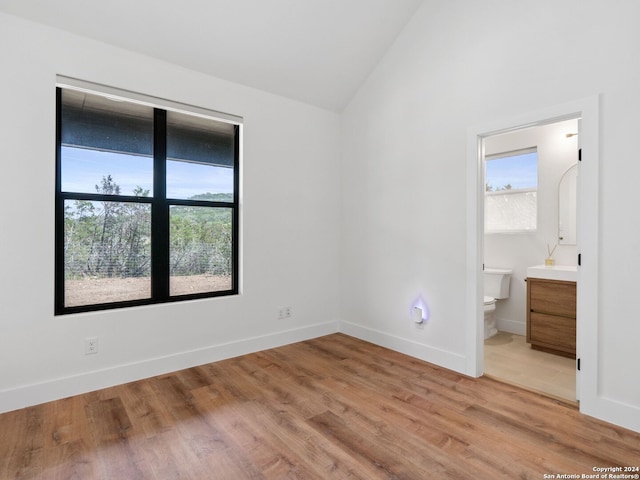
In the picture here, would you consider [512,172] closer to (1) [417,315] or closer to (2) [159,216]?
(1) [417,315]

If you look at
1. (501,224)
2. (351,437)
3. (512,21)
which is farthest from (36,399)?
(501,224)

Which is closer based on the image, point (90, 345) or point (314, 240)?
point (90, 345)

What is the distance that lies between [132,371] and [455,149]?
327 centimetres

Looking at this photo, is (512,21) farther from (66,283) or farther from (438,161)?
(66,283)

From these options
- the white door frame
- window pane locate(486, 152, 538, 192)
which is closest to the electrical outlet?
the white door frame

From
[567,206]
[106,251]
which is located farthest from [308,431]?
[567,206]

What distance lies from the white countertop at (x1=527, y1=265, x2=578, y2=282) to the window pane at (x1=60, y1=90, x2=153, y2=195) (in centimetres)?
377

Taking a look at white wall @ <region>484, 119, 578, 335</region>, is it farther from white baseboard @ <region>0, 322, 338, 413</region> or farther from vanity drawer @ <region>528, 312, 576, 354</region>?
white baseboard @ <region>0, 322, 338, 413</region>

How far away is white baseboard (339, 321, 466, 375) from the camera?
3078 mm

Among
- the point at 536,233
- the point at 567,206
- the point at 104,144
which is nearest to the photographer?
the point at 104,144

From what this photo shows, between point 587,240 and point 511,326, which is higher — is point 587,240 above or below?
above

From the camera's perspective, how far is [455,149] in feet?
10.1

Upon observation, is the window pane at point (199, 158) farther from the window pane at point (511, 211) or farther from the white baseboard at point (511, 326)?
the white baseboard at point (511, 326)

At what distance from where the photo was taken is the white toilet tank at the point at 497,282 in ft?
13.8
